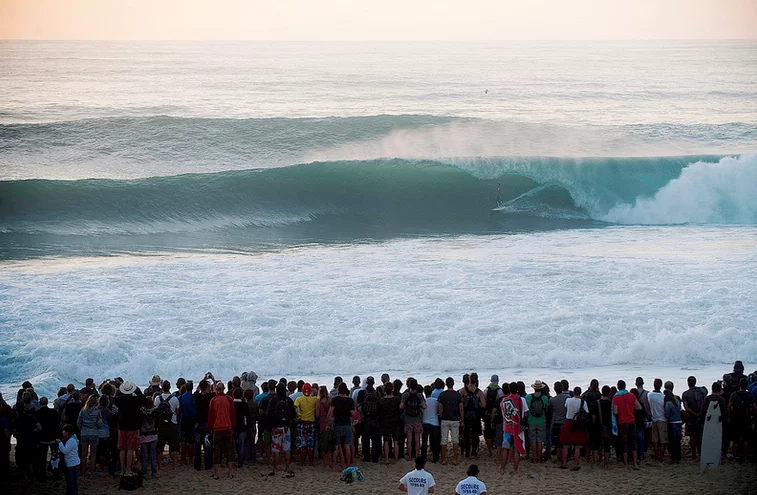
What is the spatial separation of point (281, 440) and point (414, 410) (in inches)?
50.5

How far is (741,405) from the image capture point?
8.18 meters

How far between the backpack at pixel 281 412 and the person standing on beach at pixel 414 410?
1094 millimetres

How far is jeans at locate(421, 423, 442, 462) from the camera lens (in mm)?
8320

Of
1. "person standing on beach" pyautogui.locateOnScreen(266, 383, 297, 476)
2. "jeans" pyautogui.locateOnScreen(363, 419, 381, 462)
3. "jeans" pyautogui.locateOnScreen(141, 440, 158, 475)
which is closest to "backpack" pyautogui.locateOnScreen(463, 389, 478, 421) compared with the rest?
"jeans" pyautogui.locateOnScreen(363, 419, 381, 462)

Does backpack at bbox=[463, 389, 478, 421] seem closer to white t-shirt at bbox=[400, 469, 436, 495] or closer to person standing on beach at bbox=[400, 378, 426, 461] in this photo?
person standing on beach at bbox=[400, 378, 426, 461]

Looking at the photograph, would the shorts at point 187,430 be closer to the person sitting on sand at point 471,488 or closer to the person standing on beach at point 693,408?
the person sitting on sand at point 471,488

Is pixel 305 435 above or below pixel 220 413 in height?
below

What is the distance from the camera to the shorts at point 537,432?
8172 millimetres

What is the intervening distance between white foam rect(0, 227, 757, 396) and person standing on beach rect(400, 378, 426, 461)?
3.82m

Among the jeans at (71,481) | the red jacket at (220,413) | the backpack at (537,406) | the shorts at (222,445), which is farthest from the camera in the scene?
the backpack at (537,406)

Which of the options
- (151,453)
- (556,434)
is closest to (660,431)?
(556,434)

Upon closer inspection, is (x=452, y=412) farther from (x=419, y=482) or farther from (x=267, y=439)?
(x=419, y=482)

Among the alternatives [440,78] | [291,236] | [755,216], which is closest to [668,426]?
[291,236]

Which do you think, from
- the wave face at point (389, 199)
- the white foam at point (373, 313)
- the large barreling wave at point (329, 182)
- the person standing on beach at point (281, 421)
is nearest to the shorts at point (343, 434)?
the person standing on beach at point (281, 421)
